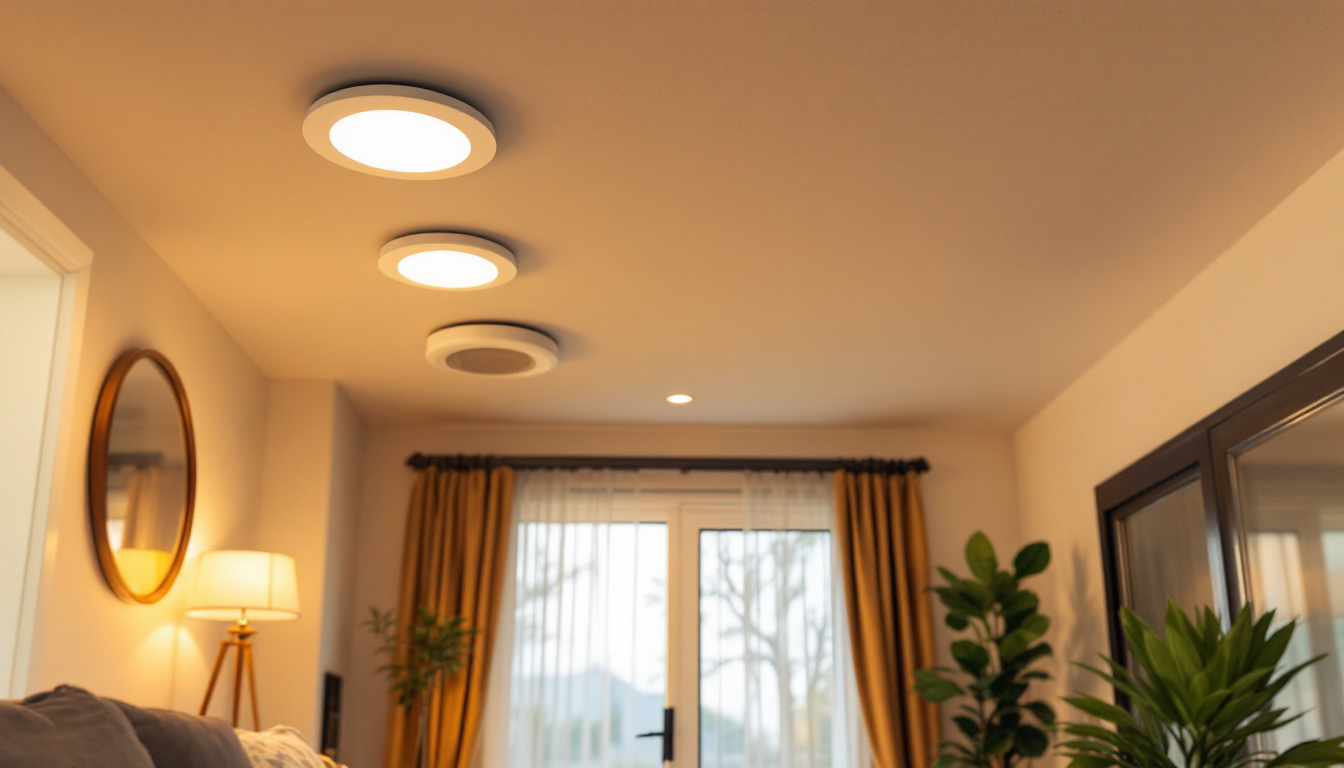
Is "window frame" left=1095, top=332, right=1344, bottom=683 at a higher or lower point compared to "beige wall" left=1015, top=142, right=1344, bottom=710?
lower

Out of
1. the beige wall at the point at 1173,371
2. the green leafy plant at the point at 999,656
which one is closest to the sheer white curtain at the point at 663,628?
the green leafy plant at the point at 999,656

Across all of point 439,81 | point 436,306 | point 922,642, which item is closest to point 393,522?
point 436,306

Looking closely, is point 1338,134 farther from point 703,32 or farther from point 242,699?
point 242,699

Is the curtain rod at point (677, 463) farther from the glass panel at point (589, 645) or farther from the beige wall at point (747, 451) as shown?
the glass panel at point (589, 645)

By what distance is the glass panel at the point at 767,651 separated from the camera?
17.6ft

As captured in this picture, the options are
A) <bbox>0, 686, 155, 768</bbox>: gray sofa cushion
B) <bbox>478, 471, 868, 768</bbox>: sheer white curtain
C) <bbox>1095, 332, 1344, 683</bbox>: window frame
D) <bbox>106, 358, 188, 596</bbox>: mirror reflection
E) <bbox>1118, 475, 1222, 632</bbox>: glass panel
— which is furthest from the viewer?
<bbox>478, 471, 868, 768</bbox>: sheer white curtain

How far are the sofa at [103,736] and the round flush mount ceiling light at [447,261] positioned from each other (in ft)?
4.84

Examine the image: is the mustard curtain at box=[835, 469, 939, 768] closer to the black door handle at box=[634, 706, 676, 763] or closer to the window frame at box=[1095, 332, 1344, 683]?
the black door handle at box=[634, 706, 676, 763]

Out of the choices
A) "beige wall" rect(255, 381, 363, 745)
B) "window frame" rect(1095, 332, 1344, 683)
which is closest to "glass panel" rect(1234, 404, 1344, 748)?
"window frame" rect(1095, 332, 1344, 683)

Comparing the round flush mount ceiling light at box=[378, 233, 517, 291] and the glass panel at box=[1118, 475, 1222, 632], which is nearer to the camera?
the round flush mount ceiling light at box=[378, 233, 517, 291]

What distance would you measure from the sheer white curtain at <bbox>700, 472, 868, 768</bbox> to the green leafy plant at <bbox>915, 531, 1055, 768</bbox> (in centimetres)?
58

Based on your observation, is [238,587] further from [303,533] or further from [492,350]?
[492,350]

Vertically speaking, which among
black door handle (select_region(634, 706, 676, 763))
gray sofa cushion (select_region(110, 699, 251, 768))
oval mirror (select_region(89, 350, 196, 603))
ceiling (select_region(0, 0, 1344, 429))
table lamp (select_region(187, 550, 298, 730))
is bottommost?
black door handle (select_region(634, 706, 676, 763))

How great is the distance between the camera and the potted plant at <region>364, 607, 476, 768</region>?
508 centimetres
